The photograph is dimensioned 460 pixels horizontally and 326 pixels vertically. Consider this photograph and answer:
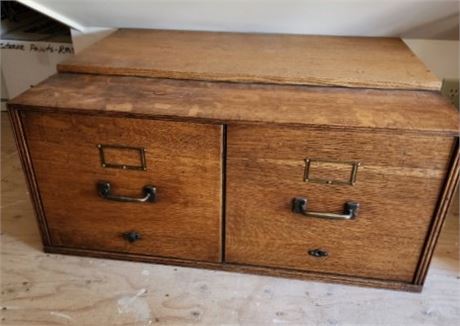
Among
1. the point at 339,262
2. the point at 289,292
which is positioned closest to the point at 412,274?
the point at 339,262

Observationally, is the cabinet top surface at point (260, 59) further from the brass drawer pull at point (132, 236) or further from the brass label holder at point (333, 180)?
the brass drawer pull at point (132, 236)

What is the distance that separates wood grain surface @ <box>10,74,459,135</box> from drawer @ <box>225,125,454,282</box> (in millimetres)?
32

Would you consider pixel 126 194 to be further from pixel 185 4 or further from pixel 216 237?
pixel 185 4

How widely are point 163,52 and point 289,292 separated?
76cm

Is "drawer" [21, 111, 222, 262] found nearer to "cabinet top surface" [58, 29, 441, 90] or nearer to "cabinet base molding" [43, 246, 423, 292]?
"cabinet base molding" [43, 246, 423, 292]

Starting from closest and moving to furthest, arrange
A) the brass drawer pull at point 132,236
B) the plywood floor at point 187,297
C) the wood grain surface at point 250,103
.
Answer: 1. the wood grain surface at point 250,103
2. the plywood floor at point 187,297
3. the brass drawer pull at point 132,236

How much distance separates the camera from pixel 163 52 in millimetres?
1245

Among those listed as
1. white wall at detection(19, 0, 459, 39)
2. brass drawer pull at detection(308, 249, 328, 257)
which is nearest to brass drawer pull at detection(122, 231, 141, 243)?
brass drawer pull at detection(308, 249, 328, 257)

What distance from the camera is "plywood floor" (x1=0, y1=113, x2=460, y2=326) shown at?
103 centimetres

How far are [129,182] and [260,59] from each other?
1.65ft

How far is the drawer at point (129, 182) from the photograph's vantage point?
984mm

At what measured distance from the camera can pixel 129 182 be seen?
3.47ft

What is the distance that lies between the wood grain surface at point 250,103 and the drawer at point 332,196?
0.03m

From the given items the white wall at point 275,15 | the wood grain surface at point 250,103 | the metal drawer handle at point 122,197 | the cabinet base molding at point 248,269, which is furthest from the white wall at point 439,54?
the metal drawer handle at point 122,197
